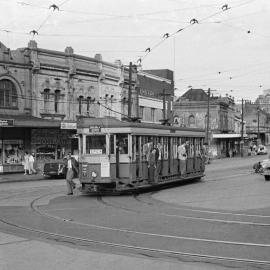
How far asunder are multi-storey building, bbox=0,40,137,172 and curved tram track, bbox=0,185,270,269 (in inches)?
867

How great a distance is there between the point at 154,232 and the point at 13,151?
28781mm

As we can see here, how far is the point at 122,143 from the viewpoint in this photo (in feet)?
66.3

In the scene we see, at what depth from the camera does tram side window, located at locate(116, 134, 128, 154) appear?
20172 mm

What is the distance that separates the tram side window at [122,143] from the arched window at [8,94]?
65.7 ft

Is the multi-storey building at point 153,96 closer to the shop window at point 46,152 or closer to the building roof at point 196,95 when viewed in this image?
the shop window at point 46,152

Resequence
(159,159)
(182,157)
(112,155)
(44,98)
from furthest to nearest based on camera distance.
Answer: (44,98) < (182,157) < (159,159) < (112,155)

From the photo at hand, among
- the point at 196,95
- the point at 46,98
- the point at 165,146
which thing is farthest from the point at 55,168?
the point at 196,95

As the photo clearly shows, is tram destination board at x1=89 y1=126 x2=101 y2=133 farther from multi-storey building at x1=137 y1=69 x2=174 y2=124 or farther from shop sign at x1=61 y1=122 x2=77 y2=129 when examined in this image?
multi-storey building at x1=137 y1=69 x2=174 y2=124

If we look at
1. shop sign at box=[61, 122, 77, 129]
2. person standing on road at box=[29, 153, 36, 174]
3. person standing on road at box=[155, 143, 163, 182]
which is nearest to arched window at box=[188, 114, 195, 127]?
shop sign at box=[61, 122, 77, 129]

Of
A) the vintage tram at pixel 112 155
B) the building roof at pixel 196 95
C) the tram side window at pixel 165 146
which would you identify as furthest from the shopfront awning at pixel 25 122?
the building roof at pixel 196 95

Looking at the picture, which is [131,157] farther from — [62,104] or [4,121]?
[62,104]

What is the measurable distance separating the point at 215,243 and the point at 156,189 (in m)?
13.3

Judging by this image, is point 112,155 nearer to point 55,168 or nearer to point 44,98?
point 55,168

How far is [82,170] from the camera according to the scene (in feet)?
66.3
